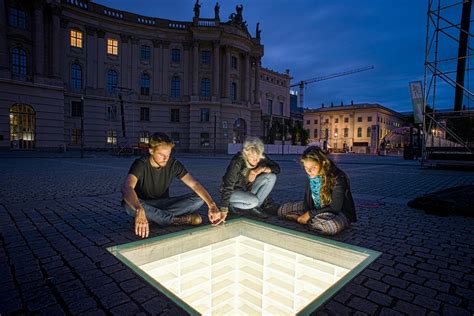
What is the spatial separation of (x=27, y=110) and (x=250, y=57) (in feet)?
102

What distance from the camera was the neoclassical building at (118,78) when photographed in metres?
27.6

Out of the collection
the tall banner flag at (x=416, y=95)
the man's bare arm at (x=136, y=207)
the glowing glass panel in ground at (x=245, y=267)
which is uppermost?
the tall banner flag at (x=416, y=95)

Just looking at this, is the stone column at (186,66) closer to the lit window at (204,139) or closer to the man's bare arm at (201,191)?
the lit window at (204,139)

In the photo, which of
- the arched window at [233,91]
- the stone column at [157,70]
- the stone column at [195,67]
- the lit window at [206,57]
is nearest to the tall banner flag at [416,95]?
the arched window at [233,91]

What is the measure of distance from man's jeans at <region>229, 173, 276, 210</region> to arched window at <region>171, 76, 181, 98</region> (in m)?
37.0

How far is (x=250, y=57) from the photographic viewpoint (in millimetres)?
43938

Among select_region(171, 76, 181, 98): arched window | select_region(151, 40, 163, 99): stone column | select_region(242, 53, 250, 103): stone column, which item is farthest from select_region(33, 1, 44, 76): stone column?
select_region(242, 53, 250, 103): stone column

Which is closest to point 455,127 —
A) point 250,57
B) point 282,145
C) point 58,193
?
point 282,145

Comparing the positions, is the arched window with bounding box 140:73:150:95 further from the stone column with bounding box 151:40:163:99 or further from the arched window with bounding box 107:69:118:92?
the arched window with bounding box 107:69:118:92

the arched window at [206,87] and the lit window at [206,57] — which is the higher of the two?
the lit window at [206,57]

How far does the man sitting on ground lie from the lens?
3.34m

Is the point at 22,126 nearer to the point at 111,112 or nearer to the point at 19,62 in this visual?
the point at 19,62

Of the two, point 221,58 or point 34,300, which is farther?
point 221,58

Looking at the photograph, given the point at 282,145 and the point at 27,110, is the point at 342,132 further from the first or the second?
the point at 27,110
